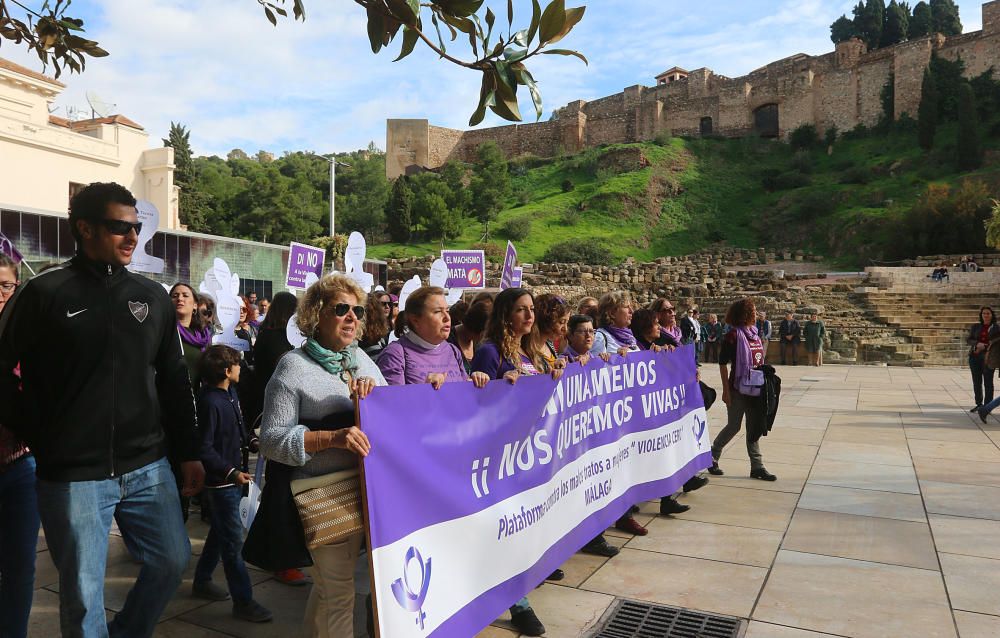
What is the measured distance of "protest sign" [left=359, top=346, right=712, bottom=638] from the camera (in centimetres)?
255

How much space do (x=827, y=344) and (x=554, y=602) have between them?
22.1 meters

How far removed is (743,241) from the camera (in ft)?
171

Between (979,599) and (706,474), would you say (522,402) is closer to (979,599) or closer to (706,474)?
(979,599)

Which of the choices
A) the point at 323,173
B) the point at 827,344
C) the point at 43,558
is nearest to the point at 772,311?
the point at 827,344

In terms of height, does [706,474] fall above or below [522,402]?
below

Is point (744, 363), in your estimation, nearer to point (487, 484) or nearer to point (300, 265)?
point (487, 484)

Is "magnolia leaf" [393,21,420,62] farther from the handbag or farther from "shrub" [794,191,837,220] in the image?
"shrub" [794,191,837,220]

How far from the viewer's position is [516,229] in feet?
164

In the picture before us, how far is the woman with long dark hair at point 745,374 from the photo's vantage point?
20.5 feet

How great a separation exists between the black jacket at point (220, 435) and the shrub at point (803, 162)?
62.0 meters

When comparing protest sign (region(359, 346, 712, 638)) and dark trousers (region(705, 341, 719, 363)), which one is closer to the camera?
protest sign (region(359, 346, 712, 638))

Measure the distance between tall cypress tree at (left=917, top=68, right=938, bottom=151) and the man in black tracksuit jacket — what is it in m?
61.6

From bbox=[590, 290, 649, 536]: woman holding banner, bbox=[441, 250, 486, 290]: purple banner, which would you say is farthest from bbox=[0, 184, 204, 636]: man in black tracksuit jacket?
bbox=[441, 250, 486, 290]: purple banner

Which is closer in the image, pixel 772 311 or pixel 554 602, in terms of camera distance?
pixel 554 602
